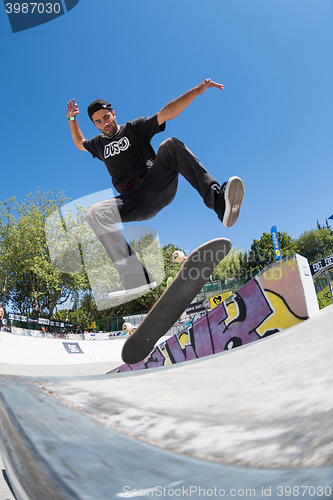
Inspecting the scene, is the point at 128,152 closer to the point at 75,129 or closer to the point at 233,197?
the point at 75,129

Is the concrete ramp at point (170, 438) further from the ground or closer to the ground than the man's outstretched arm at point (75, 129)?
closer to the ground

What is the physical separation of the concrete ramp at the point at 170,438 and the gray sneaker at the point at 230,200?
1187 millimetres

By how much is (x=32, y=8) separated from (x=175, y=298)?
417 cm

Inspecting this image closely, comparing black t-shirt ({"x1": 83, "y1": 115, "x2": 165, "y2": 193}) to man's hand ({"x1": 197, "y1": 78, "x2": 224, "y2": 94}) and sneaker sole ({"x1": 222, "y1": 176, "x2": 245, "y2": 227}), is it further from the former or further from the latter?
sneaker sole ({"x1": 222, "y1": 176, "x2": 245, "y2": 227})

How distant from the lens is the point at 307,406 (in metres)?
0.52

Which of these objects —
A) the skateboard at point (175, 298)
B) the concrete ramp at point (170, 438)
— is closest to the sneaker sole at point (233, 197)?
the skateboard at point (175, 298)

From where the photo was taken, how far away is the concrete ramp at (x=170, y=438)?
0.35m

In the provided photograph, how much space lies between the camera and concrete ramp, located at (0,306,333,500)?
35cm

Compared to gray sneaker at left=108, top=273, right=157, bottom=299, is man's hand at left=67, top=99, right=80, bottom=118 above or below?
above

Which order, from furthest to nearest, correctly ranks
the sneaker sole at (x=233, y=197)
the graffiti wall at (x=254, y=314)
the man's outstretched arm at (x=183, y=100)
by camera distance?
1. the graffiti wall at (x=254, y=314)
2. the man's outstretched arm at (x=183, y=100)
3. the sneaker sole at (x=233, y=197)

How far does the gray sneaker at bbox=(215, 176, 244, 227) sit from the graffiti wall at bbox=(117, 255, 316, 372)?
3921mm

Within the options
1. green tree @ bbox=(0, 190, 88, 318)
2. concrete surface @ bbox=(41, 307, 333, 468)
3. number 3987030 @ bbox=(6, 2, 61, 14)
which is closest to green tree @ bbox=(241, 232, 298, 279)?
green tree @ bbox=(0, 190, 88, 318)

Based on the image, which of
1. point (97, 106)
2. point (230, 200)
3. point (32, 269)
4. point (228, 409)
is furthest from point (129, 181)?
point (32, 269)

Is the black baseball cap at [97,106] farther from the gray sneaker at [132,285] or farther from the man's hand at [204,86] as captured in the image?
the gray sneaker at [132,285]
